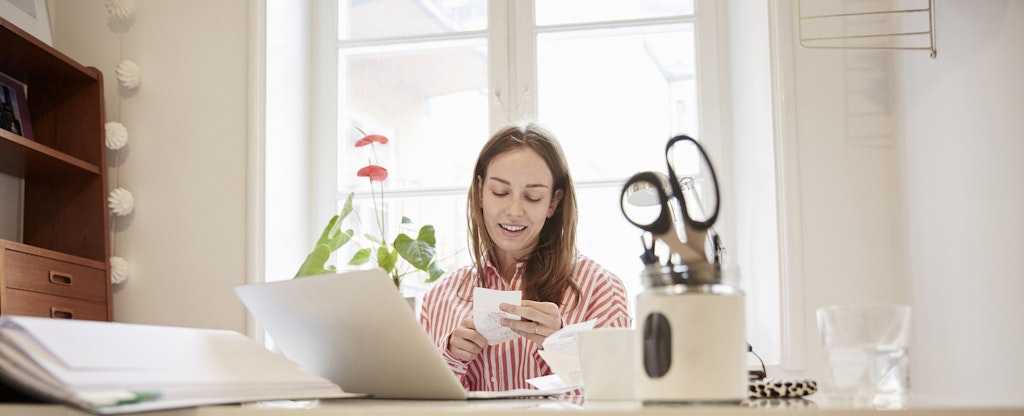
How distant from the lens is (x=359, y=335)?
91 cm

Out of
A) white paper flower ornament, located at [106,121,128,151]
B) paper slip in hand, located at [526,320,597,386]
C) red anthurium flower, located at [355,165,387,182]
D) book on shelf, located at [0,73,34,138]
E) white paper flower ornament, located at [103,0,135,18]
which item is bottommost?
paper slip in hand, located at [526,320,597,386]

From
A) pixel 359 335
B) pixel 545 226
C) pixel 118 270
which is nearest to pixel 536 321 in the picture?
pixel 545 226

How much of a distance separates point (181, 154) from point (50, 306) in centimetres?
64

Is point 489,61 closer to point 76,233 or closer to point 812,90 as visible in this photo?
point 812,90

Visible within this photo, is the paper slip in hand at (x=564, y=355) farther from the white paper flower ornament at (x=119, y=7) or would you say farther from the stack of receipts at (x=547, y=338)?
the white paper flower ornament at (x=119, y=7)

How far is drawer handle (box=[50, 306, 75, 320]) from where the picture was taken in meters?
2.47

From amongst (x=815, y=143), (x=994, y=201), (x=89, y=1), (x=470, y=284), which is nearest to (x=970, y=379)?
(x=994, y=201)

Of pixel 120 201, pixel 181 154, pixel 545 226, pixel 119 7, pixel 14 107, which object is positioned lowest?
pixel 545 226

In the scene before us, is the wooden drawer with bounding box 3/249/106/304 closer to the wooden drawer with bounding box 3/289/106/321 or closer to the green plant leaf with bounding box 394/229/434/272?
the wooden drawer with bounding box 3/289/106/321

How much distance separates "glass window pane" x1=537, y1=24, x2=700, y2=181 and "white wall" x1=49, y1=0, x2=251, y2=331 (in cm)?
99

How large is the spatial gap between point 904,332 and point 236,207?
8.03 feet

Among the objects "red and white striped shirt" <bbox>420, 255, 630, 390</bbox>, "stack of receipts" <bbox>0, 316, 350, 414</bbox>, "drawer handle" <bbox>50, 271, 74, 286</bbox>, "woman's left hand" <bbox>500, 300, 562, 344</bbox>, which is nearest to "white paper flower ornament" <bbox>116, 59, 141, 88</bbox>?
"drawer handle" <bbox>50, 271, 74, 286</bbox>

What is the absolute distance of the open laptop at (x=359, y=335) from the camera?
85cm

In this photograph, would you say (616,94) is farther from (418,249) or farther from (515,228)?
(515,228)
